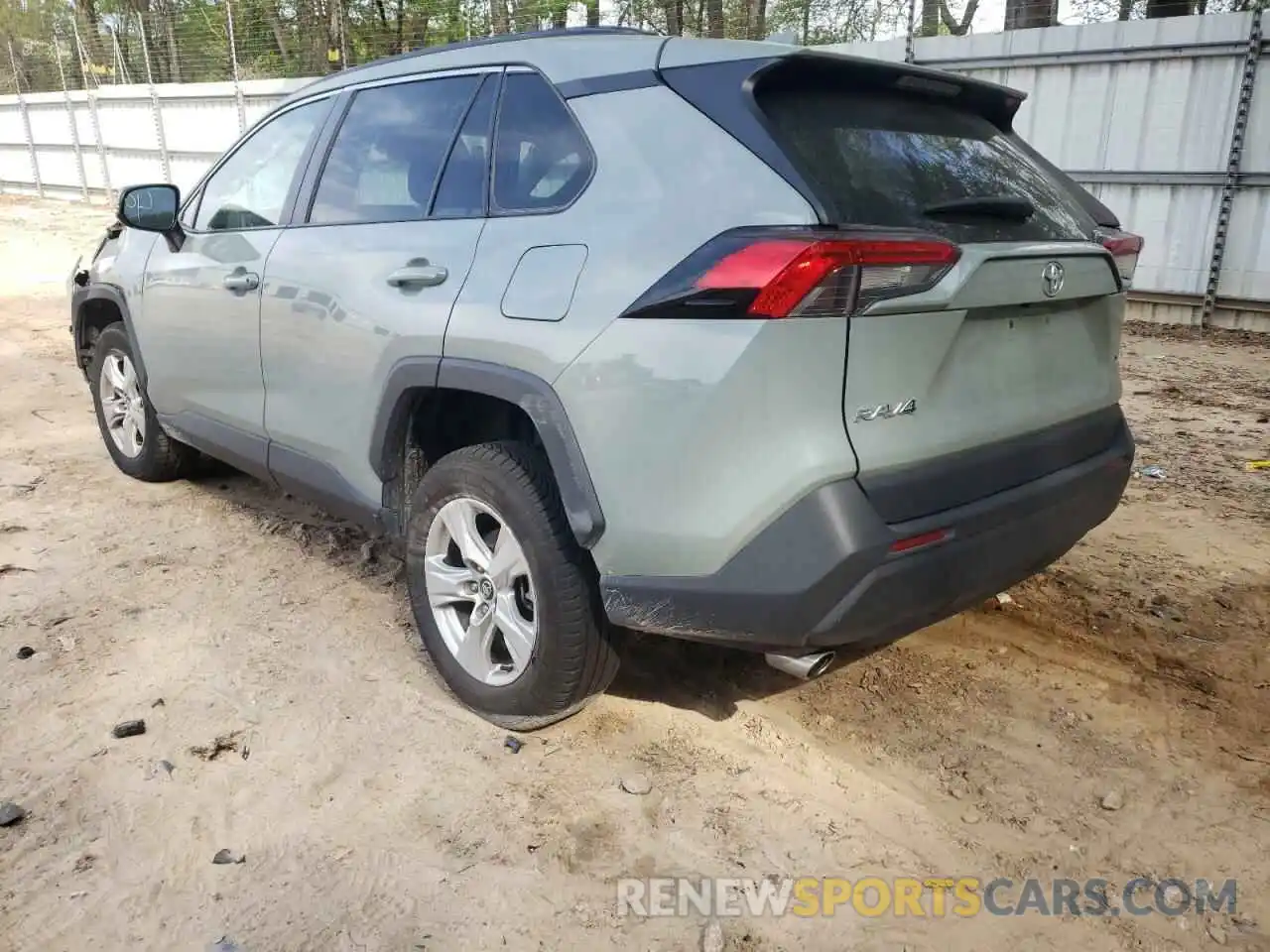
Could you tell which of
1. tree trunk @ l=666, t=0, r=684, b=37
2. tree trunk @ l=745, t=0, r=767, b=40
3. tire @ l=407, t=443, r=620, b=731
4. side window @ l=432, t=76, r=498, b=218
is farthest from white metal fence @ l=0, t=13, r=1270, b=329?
tire @ l=407, t=443, r=620, b=731

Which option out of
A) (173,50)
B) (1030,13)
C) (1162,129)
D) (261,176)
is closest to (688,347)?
(261,176)

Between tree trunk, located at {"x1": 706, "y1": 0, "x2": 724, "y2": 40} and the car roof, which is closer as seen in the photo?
the car roof

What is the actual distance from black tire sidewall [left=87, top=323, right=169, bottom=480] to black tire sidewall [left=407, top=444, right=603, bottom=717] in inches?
96.2

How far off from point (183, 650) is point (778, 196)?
248cm

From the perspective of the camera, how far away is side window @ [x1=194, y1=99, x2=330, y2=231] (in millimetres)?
3510

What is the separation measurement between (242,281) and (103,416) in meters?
2.04

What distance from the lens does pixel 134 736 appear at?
2.75 meters

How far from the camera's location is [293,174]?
3480 millimetres

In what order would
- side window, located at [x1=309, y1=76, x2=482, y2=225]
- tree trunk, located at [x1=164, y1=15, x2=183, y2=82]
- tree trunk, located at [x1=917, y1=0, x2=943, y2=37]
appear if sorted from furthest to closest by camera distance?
tree trunk, located at [x1=164, y1=15, x2=183, y2=82] < tree trunk, located at [x1=917, y1=0, x2=943, y2=37] < side window, located at [x1=309, y1=76, x2=482, y2=225]

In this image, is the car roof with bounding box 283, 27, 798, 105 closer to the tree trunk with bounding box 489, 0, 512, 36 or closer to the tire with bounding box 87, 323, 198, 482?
the tire with bounding box 87, 323, 198, 482

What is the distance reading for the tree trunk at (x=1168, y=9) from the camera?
8672 millimetres

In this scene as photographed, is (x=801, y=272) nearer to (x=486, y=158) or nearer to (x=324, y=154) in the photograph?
(x=486, y=158)

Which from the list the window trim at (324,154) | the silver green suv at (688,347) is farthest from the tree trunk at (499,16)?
the silver green suv at (688,347)

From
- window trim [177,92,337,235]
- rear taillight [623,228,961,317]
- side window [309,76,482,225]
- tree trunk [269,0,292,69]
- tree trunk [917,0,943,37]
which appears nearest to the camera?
rear taillight [623,228,961,317]
